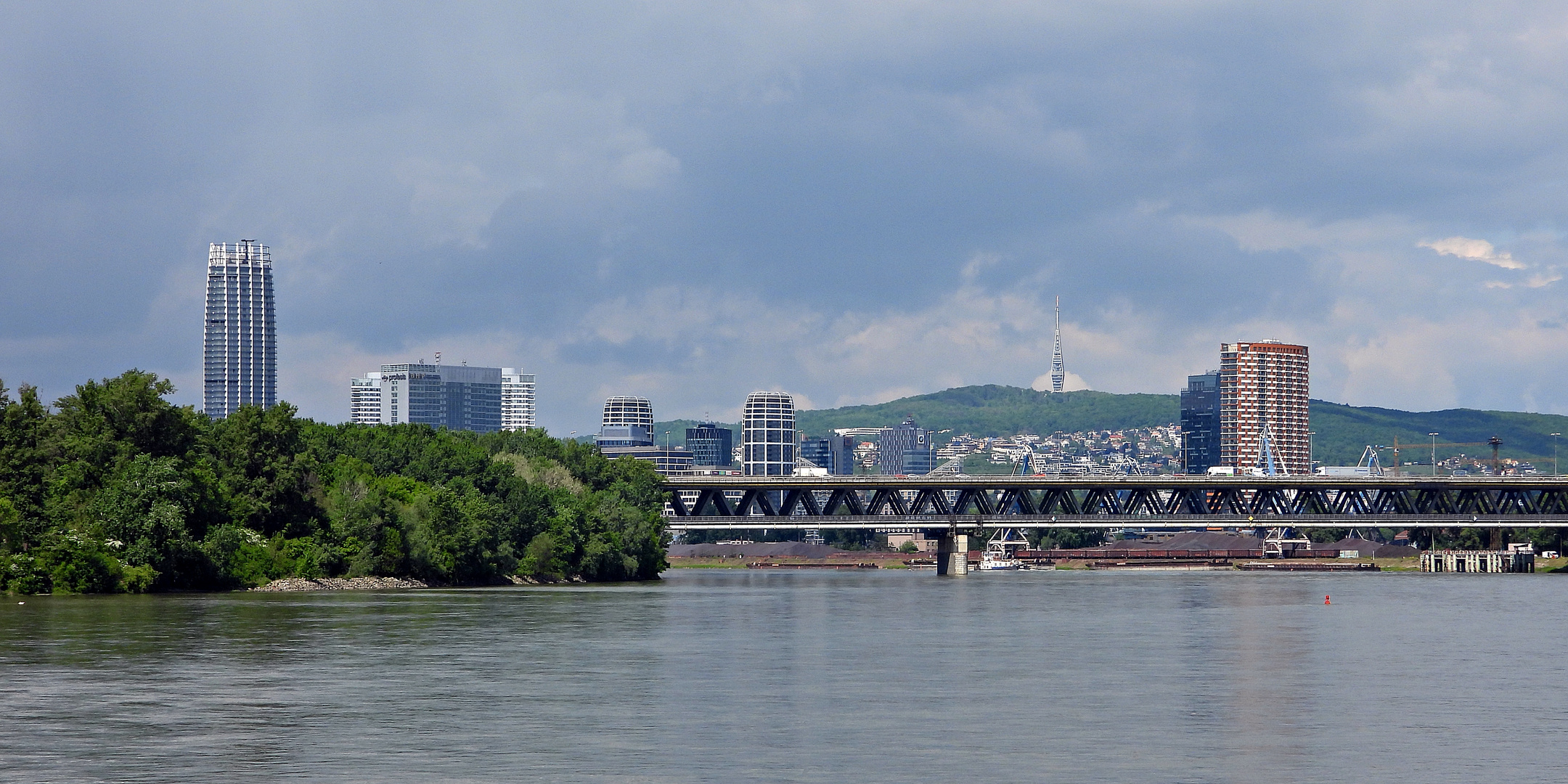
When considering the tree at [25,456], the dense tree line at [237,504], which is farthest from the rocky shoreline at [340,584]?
the tree at [25,456]

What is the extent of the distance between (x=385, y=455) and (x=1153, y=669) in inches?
4415

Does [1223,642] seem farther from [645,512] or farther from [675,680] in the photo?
[645,512]

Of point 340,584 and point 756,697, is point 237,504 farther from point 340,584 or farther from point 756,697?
point 756,697

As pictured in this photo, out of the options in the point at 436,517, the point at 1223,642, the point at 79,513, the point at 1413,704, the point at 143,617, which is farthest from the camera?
the point at 436,517

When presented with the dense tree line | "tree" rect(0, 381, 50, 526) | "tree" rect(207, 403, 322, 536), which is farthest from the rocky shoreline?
"tree" rect(0, 381, 50, 526)

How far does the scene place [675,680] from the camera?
59.2 m

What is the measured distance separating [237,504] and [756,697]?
8435 cm

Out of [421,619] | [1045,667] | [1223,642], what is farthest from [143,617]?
[1223,642]

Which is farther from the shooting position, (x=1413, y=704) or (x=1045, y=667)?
(x=1045, y=667)

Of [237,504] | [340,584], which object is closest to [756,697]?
[237,504]

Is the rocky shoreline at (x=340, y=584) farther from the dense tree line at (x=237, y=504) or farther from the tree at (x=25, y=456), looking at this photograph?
the tree at (x=25, y=456)

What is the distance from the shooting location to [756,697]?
5369cm

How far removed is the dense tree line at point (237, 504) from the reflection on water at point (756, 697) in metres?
12.1

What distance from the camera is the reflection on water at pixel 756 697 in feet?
126
